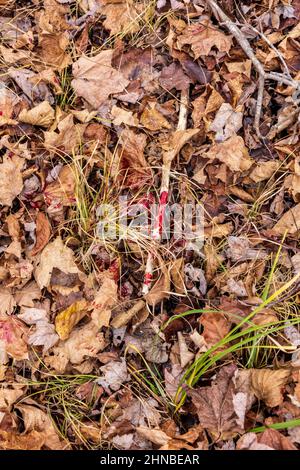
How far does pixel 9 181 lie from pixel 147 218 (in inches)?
28.4

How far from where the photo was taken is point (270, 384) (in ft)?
6.39

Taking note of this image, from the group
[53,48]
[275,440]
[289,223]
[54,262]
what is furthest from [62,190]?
[275,440]

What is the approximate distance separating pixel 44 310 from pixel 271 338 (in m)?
1.07

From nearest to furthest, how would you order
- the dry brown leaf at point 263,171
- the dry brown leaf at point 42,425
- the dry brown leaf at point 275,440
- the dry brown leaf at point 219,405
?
the dry brown leaf at point 275,440
the dry brown leaf at point 219,405
the dry brown leaf at point 42,425
the dry brown leaf at point 263,171

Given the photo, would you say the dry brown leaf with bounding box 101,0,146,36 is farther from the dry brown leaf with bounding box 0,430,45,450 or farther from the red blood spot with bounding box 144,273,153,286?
the dry brown leaf with bounding box 0,430,45,450

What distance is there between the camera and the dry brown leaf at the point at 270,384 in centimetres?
193

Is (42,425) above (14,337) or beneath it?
beneath

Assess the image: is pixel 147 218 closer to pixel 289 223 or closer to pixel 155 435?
pixel 289 223

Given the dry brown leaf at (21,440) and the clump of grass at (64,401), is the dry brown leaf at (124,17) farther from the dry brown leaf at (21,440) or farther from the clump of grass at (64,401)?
the dry brown leaf at (21,440)

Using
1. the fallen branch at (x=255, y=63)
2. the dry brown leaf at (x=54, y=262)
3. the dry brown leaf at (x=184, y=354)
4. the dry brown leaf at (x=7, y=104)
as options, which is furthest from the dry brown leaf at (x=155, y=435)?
the dry brown leaf at (x=7, y=104)

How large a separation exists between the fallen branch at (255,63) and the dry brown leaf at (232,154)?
0.43 feet

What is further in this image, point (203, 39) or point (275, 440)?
point (203, 39)

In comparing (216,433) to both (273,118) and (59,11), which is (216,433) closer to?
(273,118)

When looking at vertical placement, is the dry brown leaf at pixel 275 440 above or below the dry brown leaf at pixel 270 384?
below
